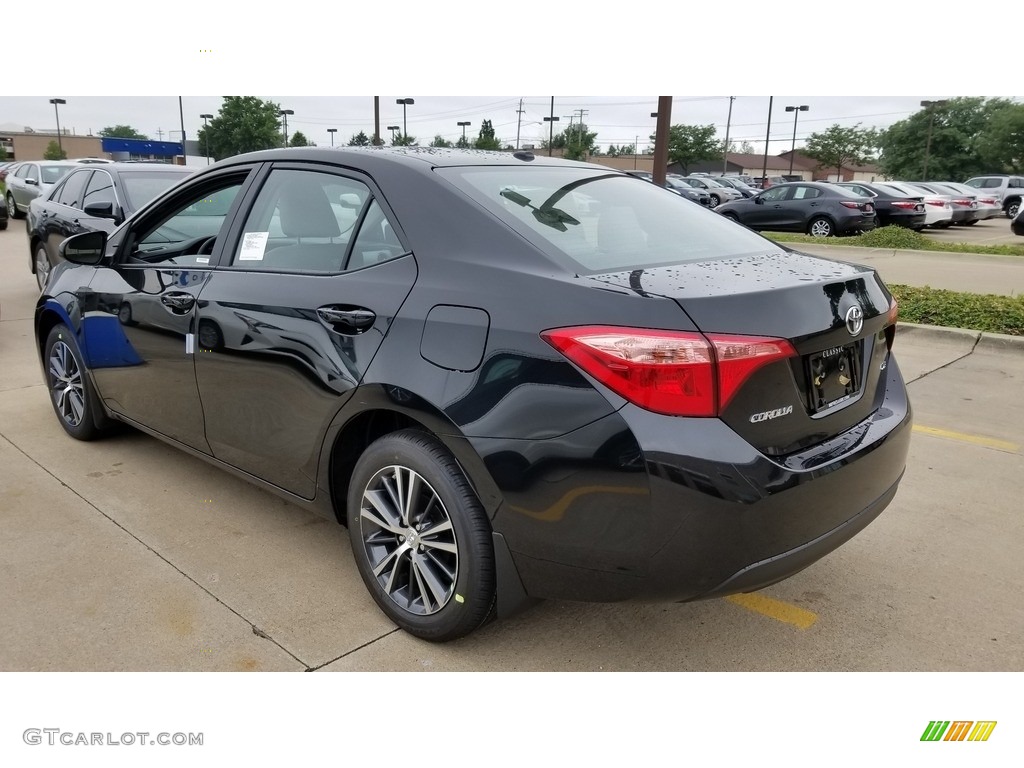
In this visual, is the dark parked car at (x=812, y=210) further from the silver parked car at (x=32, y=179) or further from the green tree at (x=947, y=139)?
the green tree at (x=947, y=139)

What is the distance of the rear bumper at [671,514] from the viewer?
7.09ft

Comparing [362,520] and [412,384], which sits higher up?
[412,384]

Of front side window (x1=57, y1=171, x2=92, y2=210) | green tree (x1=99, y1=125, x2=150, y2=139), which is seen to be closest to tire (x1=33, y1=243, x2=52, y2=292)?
front side window (x1=57, y1=171, x2=92, y2=210)

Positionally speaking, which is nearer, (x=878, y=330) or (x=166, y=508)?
(x=878, y=330)

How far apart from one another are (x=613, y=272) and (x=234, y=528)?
7.19 feet

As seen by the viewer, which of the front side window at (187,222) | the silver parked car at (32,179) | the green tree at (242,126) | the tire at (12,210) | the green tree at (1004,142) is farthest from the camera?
the green tree at (1004,142)

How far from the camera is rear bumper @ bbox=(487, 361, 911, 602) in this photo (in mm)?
2160

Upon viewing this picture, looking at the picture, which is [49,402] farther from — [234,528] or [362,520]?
[362,520]

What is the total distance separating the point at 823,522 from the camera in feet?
7.94

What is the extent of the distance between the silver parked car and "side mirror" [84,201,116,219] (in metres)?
10.0

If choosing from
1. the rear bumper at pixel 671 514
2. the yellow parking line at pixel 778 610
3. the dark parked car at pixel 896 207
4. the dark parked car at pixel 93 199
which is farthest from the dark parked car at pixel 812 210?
the rear bumper at pixel 671 514

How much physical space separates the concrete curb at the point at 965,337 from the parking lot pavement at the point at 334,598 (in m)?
3.19
